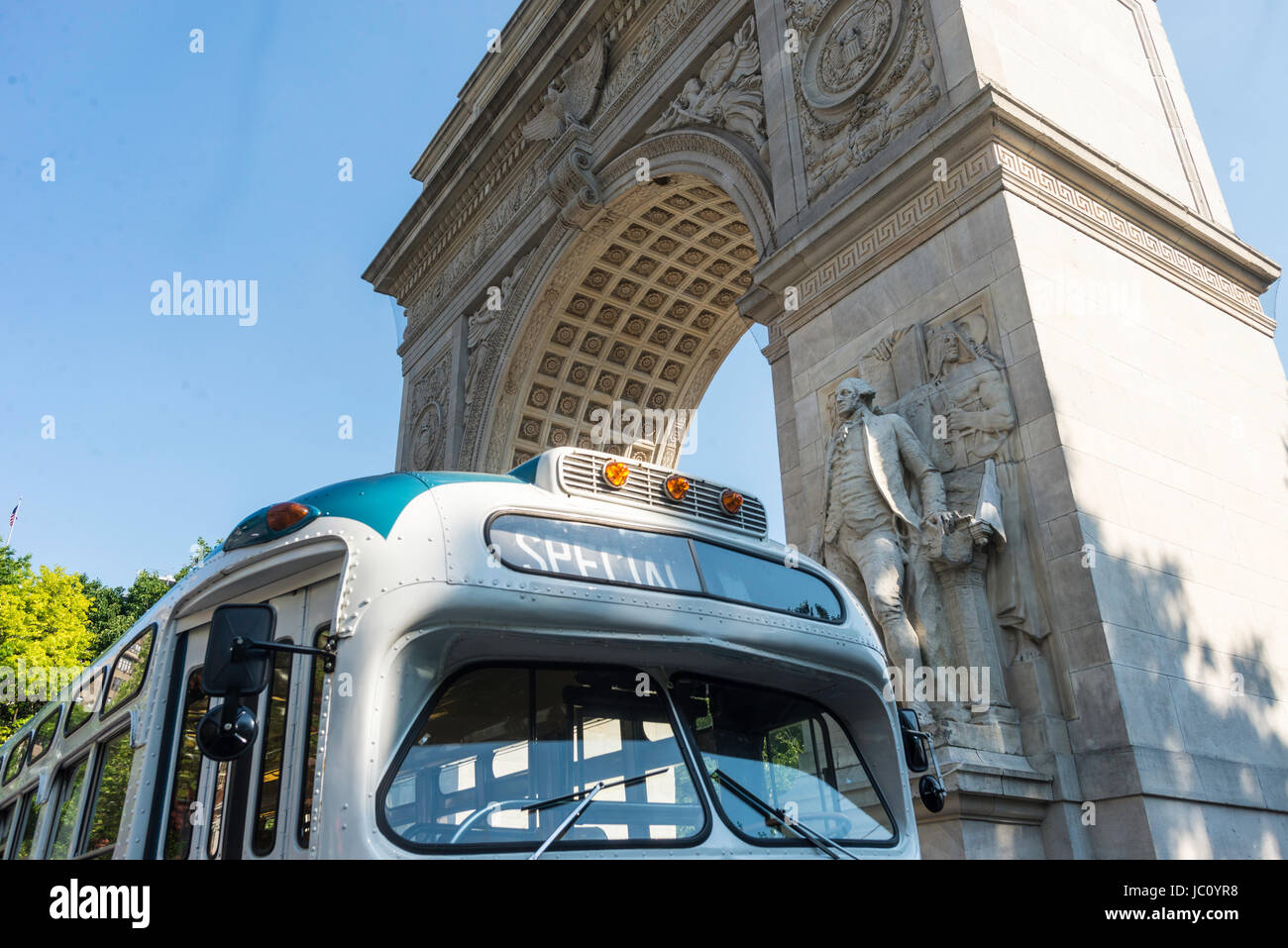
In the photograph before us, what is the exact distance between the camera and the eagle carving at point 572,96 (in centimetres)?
1942

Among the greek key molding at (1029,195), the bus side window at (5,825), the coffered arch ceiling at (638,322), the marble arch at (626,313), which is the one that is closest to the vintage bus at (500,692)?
the bus side window at (5,825)

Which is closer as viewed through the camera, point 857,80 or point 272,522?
point 272,522

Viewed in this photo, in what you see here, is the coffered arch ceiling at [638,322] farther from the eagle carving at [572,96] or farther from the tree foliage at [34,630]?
the tree foliage at [34,630]

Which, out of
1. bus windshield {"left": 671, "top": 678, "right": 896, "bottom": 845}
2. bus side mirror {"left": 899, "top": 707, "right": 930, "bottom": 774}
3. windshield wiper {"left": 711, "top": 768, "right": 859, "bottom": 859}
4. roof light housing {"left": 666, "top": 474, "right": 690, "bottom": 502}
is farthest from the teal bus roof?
bus side mirror {"left": 899, "top": 707, "right": 930, "bottom": 774}

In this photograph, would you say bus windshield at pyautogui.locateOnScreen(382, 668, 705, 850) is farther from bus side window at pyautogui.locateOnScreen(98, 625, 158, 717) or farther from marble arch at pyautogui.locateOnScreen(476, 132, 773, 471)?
marble arch at pyautogui.locateOnScreen(476, 132, 773, 471)

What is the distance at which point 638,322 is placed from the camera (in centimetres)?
2194

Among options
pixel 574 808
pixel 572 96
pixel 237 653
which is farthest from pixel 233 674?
pixel 572 96

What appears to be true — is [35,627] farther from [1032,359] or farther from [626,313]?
[1032,359]

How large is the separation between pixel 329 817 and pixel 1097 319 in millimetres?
9634

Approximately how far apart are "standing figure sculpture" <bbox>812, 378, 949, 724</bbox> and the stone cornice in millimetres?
2276

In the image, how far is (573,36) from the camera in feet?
65.4

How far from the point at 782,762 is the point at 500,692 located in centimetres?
135

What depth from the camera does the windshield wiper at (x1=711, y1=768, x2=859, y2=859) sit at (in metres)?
3.86
